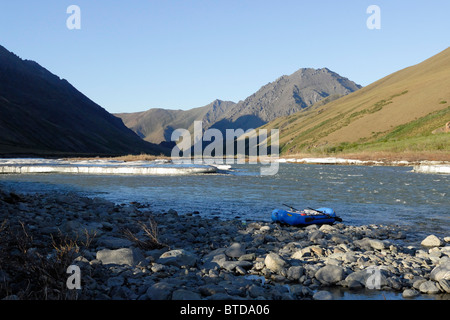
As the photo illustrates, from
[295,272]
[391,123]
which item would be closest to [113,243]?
[295,272]

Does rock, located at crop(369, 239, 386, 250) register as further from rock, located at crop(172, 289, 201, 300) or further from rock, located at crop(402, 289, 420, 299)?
rock, located at crop(172, 289, 201, 300)

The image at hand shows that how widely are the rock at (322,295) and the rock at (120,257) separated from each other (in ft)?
15.6

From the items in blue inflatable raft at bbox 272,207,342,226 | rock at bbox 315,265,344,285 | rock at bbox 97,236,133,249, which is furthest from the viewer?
blue inflatable raft at bbox 272,207,342,226

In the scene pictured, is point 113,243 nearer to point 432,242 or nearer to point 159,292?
point 159,292

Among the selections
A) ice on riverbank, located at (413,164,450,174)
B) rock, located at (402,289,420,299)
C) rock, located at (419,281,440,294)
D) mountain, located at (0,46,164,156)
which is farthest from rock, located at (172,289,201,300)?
mountain, located at (0,46,164,156)

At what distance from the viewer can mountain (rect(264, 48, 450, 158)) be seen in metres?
94.4

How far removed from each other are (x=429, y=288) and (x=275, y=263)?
3805 mm

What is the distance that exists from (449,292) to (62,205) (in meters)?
17.9

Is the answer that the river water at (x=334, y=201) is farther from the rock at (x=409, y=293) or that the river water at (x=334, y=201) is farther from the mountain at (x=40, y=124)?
the mountain at (x=40, y=124)

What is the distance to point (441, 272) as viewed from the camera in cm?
968

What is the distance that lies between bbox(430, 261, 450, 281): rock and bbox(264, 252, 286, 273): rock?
3860 millimetres

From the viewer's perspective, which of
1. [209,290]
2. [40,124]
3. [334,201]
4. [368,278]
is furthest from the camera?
[40,124]

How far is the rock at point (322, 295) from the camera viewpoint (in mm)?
8453
